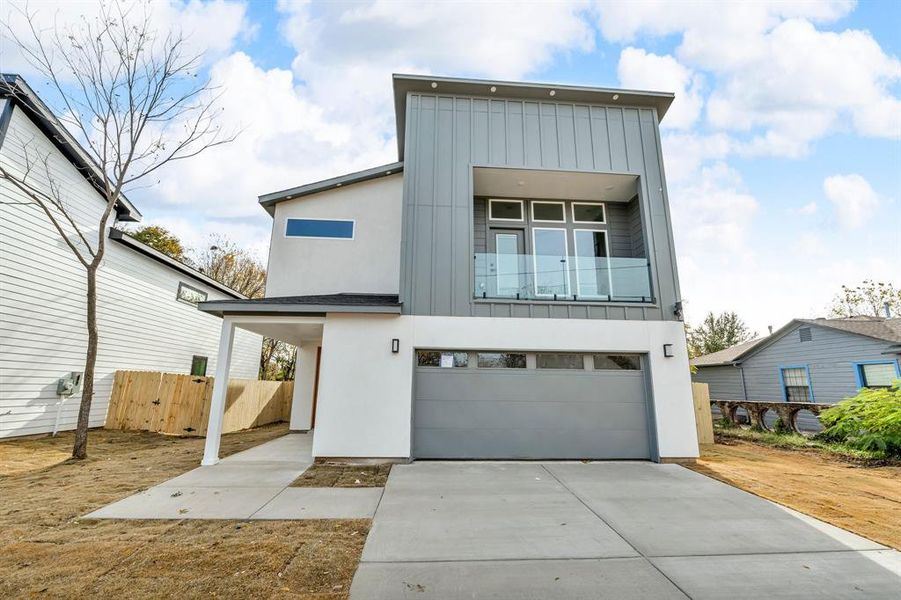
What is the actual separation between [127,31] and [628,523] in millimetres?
12824

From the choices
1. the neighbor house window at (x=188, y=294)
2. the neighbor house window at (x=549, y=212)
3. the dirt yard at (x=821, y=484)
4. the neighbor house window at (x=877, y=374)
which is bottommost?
the dirt yard at (x=821, y=484)

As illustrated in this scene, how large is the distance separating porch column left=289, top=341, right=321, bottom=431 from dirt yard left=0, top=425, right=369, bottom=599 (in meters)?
5.25

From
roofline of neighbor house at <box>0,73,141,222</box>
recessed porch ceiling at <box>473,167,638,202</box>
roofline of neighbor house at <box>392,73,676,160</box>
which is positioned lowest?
recessed porch ceiling at <box>473,167,638,202</box>

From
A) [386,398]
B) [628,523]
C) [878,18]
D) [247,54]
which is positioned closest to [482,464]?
[386,398]

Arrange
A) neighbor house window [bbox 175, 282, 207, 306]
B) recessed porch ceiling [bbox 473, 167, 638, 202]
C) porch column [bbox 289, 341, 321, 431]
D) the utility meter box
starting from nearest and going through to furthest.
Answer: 1. recessed porch ceiling [bbox 473, 167, 638, 202]
2. the utility meter box
3. porch column [bbox 289, 341, 321, 431]
4. neighbor house window [bbox 175, 282, 207, 306]

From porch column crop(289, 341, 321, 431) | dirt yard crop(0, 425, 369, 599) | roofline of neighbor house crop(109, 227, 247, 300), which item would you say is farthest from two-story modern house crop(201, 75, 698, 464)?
roofline of neighbor house crop(109, 227, 247, 300)

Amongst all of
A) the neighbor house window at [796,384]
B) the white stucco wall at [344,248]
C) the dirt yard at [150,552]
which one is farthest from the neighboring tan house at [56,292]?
the neighbor house window at [796,384]

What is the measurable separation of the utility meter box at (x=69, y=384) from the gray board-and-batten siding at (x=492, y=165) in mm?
8253

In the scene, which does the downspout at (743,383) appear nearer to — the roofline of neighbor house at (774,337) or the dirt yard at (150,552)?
the roofline of neighbor house at (774,337)

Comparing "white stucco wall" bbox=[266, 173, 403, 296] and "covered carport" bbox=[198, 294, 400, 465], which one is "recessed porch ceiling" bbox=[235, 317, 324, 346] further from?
"white stucco wall" bbox=[266, 173, 403, 296]

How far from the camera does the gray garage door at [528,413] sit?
23.3 feet

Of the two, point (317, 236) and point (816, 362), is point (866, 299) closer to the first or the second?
point (816, 362)

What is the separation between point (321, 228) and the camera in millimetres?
9180

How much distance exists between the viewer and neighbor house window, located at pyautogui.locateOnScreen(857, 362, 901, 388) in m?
10.9
